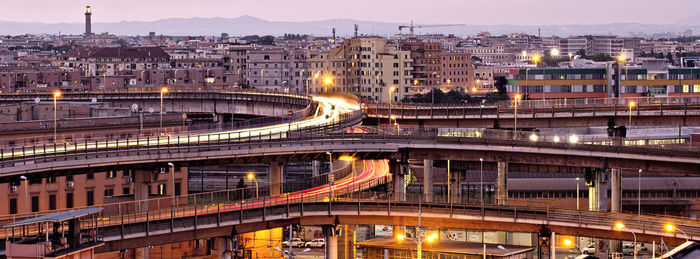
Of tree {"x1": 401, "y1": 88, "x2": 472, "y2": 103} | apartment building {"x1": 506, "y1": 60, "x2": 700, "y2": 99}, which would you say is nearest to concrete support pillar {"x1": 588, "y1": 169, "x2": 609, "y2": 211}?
apartment building {"x1": 506, "y1": 60, "x2": 700, "y2": 99}

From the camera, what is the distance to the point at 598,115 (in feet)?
297

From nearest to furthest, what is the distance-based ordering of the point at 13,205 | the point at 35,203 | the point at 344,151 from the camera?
the point at 13,205, the point at 344,151, the point at 35,203

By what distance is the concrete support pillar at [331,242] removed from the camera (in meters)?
57.9

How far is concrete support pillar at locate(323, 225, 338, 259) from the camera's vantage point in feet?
190

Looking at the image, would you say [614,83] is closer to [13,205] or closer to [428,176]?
[428,176]

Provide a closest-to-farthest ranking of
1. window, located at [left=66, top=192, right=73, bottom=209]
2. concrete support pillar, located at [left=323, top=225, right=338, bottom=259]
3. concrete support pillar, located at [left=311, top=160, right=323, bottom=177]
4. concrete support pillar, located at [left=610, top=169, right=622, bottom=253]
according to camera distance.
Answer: concrete support pillar, located at [left=323, top=225, right=338, bottom=259] → window, located at [left=66, top=192, right=73, bottom=209] → concrete support pillar, located at [left=610, top=169, right=622, bottom=253] → concrete support pillar, located at [left=311, top=160, right=323, bottom=177]

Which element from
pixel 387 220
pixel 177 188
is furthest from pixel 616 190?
pixel 177 188

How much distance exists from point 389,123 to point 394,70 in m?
96.9

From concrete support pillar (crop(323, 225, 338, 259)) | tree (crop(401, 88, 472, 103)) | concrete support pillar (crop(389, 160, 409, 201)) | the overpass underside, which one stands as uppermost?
tree (crop(401, 88, 472, 103))

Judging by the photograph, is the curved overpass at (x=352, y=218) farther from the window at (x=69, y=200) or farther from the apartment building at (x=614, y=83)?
the apartment building at (x=614, y=83)

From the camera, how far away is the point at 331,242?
5834cm

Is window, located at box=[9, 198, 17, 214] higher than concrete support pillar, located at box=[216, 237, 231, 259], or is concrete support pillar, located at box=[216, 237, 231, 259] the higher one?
window, located at box=[9, 198, 17, 214]

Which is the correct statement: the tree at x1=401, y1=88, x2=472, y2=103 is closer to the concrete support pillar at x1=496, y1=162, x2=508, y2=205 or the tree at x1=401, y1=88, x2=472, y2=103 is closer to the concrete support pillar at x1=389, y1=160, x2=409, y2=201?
the concrete support pillar at x1=496, y1=162, x2=508, y2=205

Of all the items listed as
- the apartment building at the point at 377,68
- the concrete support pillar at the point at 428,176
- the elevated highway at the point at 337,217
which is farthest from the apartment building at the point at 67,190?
the apartment building at the point at 377,68
